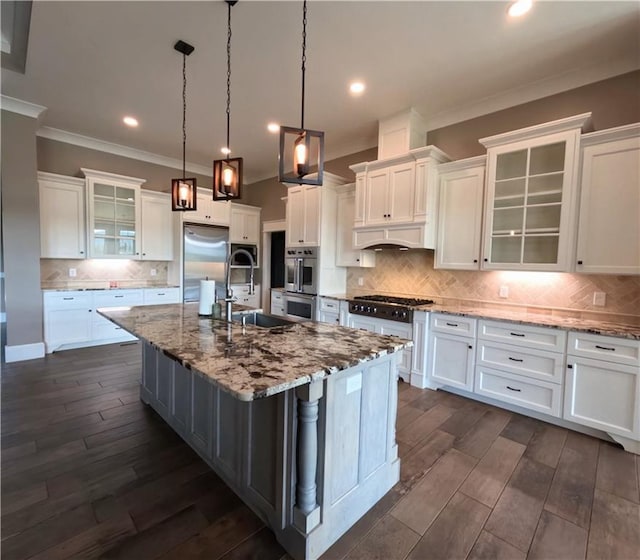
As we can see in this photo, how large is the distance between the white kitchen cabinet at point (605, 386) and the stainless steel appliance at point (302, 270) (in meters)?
2.92

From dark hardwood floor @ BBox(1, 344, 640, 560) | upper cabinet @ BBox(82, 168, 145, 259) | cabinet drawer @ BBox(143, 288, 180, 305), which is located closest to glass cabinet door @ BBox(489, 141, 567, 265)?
dark hardwood floor @ BBox(1, 344, 640, 560)

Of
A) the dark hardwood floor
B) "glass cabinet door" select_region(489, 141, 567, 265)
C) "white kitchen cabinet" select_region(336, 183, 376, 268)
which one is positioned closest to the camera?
the dark hardwood floor

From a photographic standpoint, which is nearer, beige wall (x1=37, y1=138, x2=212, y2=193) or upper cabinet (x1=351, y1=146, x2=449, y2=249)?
upper cabinet (x1=351, y1=146, x2=449, y2=249)

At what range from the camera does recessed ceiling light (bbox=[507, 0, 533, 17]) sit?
82.8 inches

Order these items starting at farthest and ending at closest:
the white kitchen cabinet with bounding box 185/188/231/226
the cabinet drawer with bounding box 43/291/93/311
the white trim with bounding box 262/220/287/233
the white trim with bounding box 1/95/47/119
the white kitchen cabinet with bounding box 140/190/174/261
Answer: the white trim with bounding box 262/220/287/233, the white kitchen cabinet with bounding box 185/188/231/226, the white kitchen cabinet with bounding box 140/190/174/261, the cabinet drawer with bounding box 43/291/93/311, the white trim with bounding box 1/95/47/119

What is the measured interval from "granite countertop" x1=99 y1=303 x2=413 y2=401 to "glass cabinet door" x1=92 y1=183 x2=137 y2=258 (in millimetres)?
3027

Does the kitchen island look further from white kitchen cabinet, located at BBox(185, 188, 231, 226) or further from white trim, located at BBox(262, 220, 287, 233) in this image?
white trim, located at BBox(262, 220, 287, 233)

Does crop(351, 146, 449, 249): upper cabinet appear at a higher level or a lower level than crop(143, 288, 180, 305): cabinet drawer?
higher

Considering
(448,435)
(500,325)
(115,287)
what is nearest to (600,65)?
(500,325)

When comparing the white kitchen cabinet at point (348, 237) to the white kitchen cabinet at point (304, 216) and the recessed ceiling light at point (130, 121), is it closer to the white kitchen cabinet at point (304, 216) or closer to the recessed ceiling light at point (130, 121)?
the white kitchen cabinet at point (304, 216)

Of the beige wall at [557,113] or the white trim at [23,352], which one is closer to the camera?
the beige wall at [557,113]

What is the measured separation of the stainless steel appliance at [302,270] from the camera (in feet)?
14.5

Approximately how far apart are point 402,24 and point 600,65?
191 cm

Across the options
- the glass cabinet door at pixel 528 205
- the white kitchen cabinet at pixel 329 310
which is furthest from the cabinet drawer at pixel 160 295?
the glass cabinet door at pixel 528 205
